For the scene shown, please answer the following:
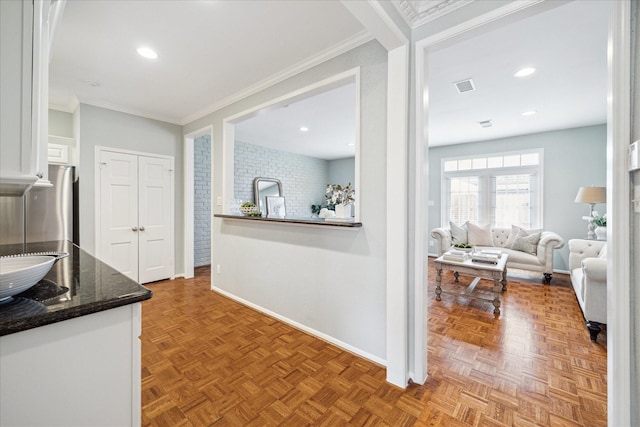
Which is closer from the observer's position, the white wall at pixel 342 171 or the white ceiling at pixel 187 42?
the white ceiling at pixel 187 42

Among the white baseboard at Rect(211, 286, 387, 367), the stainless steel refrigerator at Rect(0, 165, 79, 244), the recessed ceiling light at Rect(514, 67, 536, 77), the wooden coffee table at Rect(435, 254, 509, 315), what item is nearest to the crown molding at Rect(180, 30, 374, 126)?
the recessed ceiling light at Rect(514, 67, 536, 77)


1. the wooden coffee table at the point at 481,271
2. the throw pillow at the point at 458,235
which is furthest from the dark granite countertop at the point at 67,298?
the throw pillow at the point at 458,235

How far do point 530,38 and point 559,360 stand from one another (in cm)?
249

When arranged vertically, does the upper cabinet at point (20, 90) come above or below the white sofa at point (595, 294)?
above

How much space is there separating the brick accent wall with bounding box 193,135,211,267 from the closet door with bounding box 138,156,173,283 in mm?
822

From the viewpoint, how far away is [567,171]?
4684 mm

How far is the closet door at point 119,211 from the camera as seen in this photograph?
11.7ft

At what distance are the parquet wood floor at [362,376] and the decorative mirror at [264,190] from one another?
10.5ft

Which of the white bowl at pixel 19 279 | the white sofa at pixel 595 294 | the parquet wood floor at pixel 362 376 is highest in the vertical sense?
the white bowl at pixel 19 279

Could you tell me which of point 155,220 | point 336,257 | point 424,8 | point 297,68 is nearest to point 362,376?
point 336,257

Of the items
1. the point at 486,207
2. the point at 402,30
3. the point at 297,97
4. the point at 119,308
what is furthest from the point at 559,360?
the point at 486,207

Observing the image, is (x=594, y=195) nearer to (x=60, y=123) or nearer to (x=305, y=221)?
(x=305, y=221)

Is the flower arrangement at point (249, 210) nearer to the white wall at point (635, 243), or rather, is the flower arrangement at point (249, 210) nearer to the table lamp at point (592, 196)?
the white wall at point (635, 243)

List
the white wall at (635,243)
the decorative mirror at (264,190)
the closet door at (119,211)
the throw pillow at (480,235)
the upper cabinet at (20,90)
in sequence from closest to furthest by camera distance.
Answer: the upper cabinet at (20,90), the white wall at (635,243), the closet door at (119,211), the throw pillow at (480,235), the decorative mirror at (264,190)
